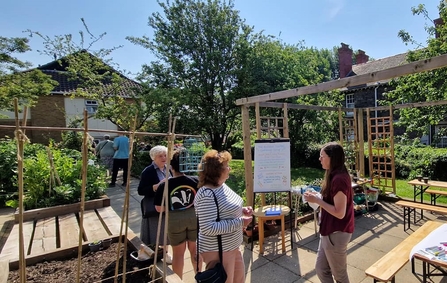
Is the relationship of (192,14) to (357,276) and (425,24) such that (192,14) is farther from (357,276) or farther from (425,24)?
(357,276)

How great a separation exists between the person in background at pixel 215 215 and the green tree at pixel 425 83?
841cm

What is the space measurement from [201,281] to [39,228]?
3.40 m

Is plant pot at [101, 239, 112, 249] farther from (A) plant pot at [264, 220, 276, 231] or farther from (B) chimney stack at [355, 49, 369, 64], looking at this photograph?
(B) chimney stack at [355, 49, 369, 64]

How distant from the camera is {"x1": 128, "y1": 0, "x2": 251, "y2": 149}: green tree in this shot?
10.7 metres

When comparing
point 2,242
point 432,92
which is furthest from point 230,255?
point 432,92

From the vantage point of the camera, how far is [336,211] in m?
2.12

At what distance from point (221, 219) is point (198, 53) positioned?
33.2ft

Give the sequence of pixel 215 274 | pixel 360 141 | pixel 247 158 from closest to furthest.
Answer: pixel 215 274
pixel 247 158
pixel 360 141

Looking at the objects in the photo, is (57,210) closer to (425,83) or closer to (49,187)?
(49,187)

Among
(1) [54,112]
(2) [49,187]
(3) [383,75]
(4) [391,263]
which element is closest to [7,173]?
(2) [49,187]

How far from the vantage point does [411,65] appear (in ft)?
8.84

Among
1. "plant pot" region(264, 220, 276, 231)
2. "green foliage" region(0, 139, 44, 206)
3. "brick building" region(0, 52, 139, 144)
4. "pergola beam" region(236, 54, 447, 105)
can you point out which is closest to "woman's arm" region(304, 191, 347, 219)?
"pergola beam" region(236, 54, 447, 105)

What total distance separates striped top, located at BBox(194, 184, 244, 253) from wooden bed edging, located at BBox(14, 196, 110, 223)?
3.71 meters

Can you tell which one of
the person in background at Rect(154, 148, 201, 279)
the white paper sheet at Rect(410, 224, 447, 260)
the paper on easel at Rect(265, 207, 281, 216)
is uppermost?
the person in background at Rect(154, 148, 201, 279)
